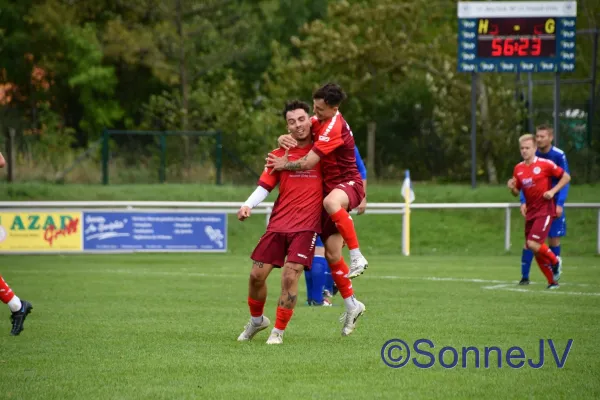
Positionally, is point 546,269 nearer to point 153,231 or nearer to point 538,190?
point 538,190

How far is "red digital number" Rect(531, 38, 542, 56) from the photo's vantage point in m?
27.4

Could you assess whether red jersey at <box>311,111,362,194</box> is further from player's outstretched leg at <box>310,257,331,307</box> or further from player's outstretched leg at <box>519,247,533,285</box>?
player's outstretched leg at <box>519,247,533,285</box>

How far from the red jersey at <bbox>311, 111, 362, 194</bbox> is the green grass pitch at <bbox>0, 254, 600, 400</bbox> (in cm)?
132

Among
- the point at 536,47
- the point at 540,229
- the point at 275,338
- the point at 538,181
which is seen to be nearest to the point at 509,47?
the point at 536,47

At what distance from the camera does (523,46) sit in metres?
27.4

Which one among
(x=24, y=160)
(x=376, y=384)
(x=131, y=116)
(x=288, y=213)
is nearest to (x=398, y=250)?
(x=24, y=160)

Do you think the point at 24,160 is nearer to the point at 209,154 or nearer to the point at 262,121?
the point at 209,154

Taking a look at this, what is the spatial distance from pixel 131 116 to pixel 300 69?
1186 cm

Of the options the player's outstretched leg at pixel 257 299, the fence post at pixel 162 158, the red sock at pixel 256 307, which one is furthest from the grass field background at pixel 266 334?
the fence post at pixel 162 158

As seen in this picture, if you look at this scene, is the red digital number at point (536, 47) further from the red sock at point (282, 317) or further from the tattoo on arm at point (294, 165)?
the red sock at point (282, 317)

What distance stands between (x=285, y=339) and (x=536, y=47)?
19623 millimetres

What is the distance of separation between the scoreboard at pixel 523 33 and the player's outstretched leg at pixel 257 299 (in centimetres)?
1929

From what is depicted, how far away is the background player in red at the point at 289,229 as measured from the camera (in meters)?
9.12

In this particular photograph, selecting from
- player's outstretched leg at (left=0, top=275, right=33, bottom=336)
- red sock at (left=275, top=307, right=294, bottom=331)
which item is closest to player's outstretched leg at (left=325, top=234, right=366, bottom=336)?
red sock at (left=275, top=307, right=294, bottom=331)
